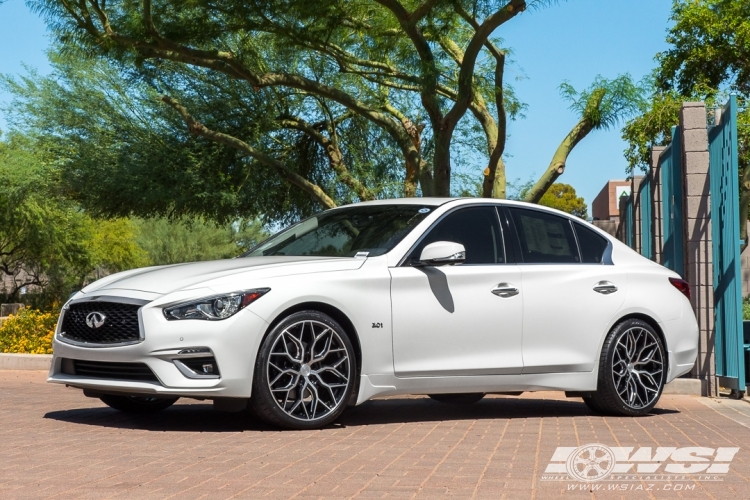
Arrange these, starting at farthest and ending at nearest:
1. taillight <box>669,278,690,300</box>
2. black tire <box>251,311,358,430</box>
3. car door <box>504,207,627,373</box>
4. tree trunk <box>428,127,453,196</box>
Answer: tree trunk <box>428,127,453,196</box> < taillight <box>669,278,690,300</box> < car door <box>504,207,627,373</box> < black tire <box>251,311,358,430</box>

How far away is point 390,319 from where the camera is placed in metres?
8.09

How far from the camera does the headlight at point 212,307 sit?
743 cm

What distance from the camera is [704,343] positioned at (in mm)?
11797

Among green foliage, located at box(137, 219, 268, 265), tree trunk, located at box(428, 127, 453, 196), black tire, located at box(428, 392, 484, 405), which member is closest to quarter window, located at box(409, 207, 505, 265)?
black tire, located at box(428, 392, 484, 405)

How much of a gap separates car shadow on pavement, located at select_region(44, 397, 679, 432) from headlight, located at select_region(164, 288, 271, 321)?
2.81 feet

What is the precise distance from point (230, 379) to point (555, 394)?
538cm

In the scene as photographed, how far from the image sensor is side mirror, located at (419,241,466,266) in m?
8.18

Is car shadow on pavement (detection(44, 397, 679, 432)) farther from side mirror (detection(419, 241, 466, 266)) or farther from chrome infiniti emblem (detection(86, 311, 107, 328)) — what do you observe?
side mirror (detection(419, 241, 466, 266))

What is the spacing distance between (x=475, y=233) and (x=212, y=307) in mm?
2397

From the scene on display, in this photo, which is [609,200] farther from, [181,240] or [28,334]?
[28,334]

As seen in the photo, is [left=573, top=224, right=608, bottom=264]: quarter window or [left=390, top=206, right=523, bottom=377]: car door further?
[left=573, top=224, right=608, bottom=264]: quarter window

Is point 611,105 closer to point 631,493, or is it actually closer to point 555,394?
point 555,394

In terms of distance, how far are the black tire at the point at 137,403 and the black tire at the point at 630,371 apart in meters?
3.41

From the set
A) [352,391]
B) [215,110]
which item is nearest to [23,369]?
[215,110]
